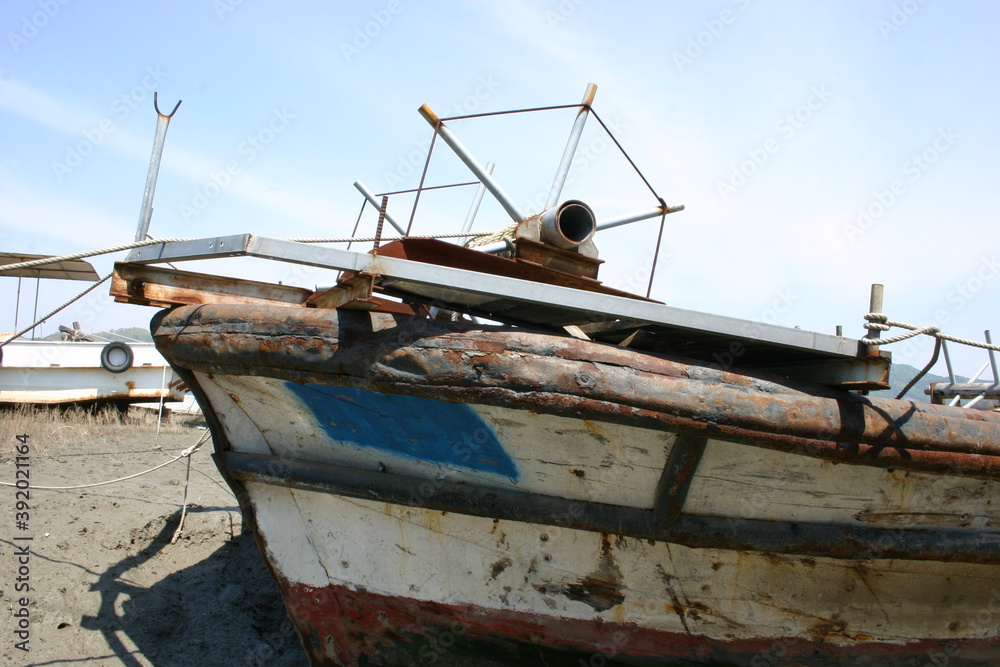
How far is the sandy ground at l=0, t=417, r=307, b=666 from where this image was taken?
3414 mm

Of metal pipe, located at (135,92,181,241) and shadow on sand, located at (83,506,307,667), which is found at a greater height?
metal pipe, located at (135,92,181,241)

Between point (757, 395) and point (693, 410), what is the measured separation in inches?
9.5

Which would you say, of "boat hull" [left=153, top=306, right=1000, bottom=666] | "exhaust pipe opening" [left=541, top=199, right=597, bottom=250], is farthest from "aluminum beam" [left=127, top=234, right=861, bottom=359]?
"exhaust pipe opening" [left=541, top=199, right=597, bottom=250]

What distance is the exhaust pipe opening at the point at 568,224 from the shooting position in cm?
345

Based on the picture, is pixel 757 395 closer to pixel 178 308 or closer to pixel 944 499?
pixel 944 499

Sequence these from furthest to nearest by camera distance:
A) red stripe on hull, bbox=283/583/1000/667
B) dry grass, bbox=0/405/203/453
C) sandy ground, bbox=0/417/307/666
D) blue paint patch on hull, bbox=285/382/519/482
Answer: dry grass, bbox=0/405/203/453 < sandy ground, bbox=0/417/307/666 < red stripe on hull, bbox=283/583/1000/667 < blue paint patch on hull, bbox=285/382/519/482

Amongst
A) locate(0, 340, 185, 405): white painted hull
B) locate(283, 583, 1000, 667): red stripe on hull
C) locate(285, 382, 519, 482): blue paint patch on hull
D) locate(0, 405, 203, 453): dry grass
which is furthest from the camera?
locate(0, 340, 185, 405): white painted hull

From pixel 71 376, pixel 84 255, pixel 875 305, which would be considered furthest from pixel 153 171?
pixel 71 376

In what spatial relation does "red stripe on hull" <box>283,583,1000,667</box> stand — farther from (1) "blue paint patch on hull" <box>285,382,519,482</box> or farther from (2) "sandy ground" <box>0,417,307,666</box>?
(2) "sandy ground" <box>0,417,307,666</box>

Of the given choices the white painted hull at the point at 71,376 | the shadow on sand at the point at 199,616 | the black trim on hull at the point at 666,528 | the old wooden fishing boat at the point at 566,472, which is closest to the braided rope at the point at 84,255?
the old wooden fishing boat at the point at 566,472

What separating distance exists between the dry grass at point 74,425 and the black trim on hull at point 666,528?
20.0 ft

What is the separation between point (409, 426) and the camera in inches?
96.9

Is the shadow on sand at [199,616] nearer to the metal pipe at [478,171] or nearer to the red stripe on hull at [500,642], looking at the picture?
the red stripe on hull at [500,642]

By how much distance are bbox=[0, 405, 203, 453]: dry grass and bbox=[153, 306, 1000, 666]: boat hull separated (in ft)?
18.7
